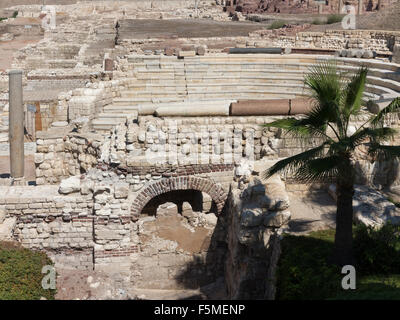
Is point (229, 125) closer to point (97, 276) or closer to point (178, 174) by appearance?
point (178, 174)

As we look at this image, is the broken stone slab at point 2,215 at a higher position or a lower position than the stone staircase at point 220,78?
lower

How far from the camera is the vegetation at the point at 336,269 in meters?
7.54

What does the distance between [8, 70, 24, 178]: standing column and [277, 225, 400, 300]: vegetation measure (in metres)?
8.01

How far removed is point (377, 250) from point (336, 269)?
67cm

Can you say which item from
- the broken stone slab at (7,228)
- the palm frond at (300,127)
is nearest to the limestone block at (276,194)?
the palm frond at (300,127)

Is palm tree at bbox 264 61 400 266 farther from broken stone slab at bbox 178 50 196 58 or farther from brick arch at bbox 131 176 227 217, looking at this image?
broken stone slab at bbox 178 50 196 58

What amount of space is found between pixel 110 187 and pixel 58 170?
3.88 metres

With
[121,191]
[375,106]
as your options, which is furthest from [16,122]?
[375,106]

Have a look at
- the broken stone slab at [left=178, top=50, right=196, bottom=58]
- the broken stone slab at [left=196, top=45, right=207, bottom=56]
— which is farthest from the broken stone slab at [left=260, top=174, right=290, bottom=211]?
the broken stone slab at [left=196, top=45, right=207, bottom=56]

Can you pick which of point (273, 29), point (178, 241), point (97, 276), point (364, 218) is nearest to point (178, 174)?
point (178, 241)

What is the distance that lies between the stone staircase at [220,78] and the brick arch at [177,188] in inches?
204

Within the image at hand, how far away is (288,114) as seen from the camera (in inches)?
544

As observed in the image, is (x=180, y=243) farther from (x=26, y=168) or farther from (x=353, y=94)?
(x=26, y=168)

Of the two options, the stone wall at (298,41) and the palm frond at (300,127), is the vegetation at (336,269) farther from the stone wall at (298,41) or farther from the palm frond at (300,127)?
the stone wall at (298,41)
